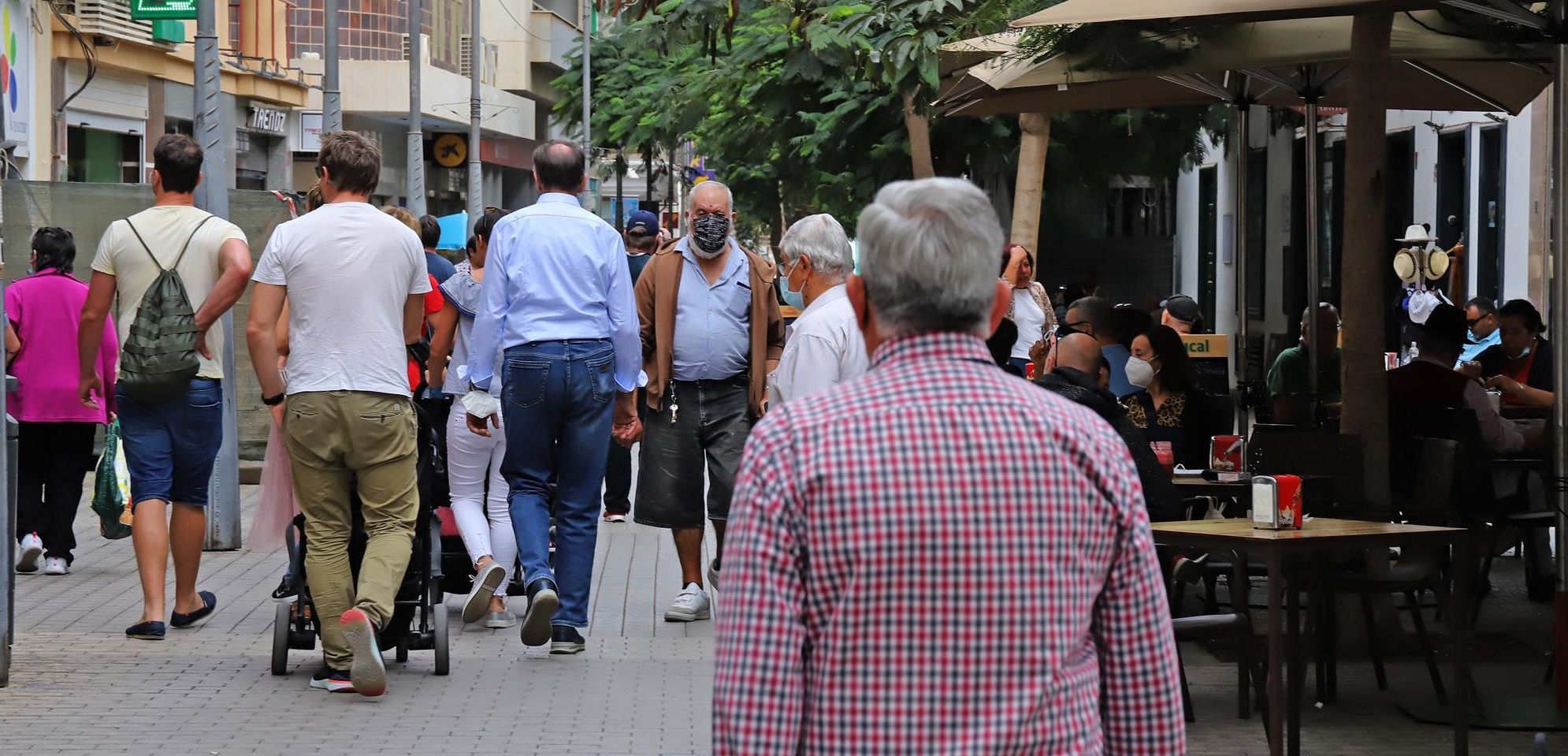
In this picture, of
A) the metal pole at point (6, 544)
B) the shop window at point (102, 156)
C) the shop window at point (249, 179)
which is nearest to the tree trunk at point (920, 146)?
the shop window at point (102, 156)

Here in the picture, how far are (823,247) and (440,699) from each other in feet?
6.47

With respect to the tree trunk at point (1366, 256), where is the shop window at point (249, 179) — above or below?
above

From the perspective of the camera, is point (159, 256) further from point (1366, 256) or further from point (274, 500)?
point (1366, 256)

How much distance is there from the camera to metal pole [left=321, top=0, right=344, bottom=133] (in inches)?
981

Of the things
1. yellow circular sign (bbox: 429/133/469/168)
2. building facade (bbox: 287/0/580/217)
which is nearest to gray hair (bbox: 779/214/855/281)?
building facade (bbox: 287/0/580/217)

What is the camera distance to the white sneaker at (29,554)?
33.1 ft

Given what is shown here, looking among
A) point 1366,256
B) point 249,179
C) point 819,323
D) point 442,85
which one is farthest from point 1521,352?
point 442,85

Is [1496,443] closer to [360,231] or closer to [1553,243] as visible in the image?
[1553,243]

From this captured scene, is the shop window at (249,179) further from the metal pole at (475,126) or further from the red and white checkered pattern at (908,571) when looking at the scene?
the red and white checkered pattern at (908,571)

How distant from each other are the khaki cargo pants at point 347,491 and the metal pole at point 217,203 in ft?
12.4

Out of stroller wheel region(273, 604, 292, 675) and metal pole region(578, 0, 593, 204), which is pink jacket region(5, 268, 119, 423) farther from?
metal pole region(578, 0, 593, 204)

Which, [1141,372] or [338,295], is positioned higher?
[338,295]

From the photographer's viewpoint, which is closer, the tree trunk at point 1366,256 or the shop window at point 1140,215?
the tree trunk at point 1366,256

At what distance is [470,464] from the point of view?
27.4ft
